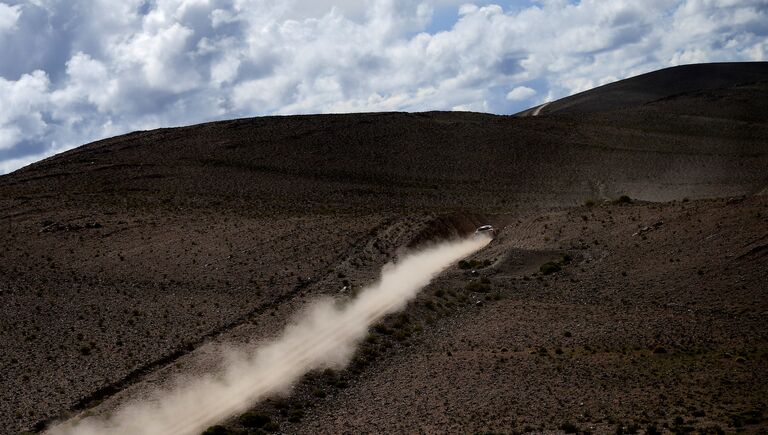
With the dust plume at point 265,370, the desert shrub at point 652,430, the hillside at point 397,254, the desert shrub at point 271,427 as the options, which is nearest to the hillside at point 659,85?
the hillside at point 397,254

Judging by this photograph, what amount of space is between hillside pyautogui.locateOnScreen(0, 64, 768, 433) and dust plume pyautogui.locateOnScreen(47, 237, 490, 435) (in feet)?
3.72

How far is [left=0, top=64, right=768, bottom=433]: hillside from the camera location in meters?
28.4

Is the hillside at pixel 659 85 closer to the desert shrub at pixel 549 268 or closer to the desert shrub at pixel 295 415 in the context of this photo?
the desert shrub at pixel 549 268

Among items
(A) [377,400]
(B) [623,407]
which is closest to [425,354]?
(A) [377,400]

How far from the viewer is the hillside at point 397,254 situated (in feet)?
93.0

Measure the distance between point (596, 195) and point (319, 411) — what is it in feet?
172

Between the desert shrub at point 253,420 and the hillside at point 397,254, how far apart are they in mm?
824

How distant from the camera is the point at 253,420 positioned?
88.9 feet

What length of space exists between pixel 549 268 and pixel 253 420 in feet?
66.4

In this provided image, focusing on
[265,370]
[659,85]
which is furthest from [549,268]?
[659,85]

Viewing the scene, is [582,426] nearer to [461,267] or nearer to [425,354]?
[425,354]

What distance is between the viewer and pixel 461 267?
46.4m

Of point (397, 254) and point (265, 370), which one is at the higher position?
point (397, 254)

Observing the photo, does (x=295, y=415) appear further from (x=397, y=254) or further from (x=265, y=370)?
(x=397, y=254)
